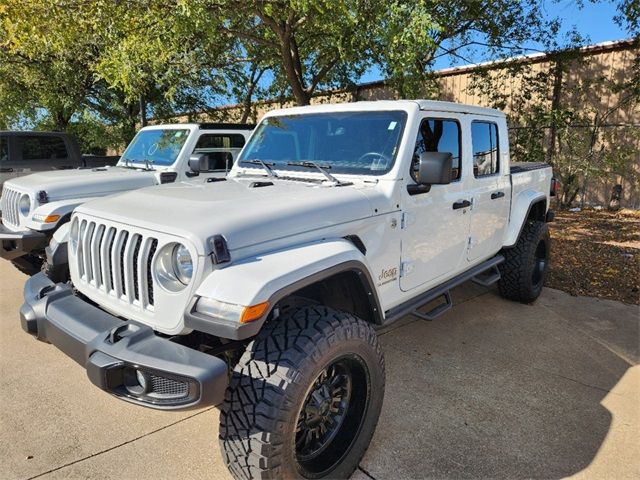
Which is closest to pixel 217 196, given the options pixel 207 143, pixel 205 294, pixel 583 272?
pixel 205 294

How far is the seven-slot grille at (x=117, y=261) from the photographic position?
85.1 inches

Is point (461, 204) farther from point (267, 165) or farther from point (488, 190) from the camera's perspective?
point (267, 165)

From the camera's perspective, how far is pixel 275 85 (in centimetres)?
1188

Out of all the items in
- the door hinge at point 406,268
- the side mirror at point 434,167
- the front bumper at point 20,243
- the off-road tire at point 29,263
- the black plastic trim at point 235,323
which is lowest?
the off-road tire at point 29,263

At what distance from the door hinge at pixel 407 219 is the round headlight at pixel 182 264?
144 cm

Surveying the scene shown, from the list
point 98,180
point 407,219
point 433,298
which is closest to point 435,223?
point 407,219

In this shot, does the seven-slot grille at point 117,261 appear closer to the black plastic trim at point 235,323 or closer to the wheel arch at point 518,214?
the black plastic trim at point 235,323

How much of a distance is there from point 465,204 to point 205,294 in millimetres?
2365

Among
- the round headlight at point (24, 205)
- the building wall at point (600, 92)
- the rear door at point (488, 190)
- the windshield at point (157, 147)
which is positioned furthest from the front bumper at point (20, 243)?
the building wall at point (600, 92)

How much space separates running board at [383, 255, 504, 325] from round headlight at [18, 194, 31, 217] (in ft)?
13.0

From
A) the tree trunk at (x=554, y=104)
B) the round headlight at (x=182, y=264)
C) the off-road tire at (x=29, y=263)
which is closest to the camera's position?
the round headlight at (x=182, y=264)

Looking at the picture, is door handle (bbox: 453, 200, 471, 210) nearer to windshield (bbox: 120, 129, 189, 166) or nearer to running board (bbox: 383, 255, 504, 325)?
running board (bbox: 383, 255, 504, 325)

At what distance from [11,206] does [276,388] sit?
454 centimetres

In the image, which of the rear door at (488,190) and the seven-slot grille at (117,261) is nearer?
the seven-slot grille at (117,261)
